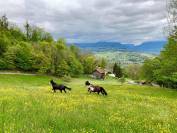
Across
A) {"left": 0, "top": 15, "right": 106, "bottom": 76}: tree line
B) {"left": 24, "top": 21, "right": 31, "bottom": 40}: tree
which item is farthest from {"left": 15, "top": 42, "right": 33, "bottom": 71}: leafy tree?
{"left": 24, "top": 21, "right": 31, "bottom": 40}: tree

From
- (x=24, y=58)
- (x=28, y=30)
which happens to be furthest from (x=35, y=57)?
(x=28, y=30)

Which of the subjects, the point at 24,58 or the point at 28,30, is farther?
the point at 28,30

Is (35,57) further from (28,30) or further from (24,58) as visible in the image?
(28,30)

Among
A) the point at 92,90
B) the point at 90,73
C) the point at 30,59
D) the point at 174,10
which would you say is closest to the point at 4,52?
the point at 30,59

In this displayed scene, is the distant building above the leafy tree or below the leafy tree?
below

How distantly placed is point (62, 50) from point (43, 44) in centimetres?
793

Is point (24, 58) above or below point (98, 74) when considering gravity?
above

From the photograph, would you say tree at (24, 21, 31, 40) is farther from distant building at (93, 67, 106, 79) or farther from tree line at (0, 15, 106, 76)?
distant building at (93, 67, 106, 79)

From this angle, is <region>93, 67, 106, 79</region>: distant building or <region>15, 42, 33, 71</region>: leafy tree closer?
<region>15, 42, 33, 71</region>: leafy tree

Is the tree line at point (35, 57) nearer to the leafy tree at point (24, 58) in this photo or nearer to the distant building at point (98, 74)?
the leafy tree at point (24, 58)

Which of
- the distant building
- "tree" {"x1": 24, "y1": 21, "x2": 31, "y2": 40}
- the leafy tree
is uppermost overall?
"tree" {"x1": 24, "y1": 21, "x2": 31, "y2": 40}

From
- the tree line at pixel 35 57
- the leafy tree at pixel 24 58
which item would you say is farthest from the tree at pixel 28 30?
the leafy tree at pixel 24 58

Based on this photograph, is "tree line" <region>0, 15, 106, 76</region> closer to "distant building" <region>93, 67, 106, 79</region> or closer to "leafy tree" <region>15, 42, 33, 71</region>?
"leafy tree" <region>15, 42, 33, 71</region>

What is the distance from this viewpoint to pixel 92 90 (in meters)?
30.2
